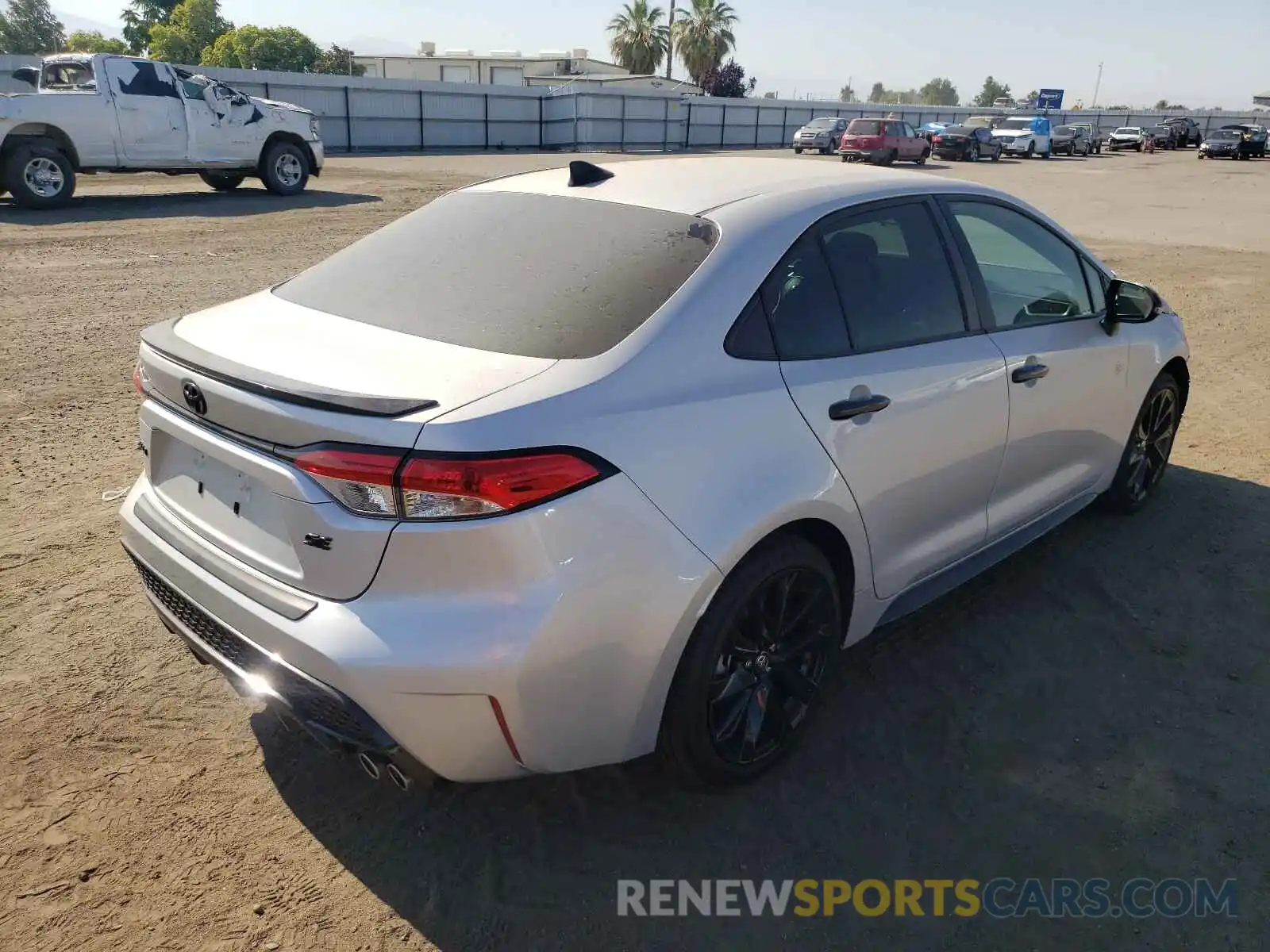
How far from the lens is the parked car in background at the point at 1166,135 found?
56.5 m

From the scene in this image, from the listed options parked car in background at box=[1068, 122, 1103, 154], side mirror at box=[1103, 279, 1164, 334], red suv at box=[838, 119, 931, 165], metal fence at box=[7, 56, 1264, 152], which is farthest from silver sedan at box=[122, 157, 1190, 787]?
parked car in background at box=[1068, 122, 1103, 154]

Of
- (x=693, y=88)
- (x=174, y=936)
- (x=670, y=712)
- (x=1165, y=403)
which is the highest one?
(x=693, y=88)

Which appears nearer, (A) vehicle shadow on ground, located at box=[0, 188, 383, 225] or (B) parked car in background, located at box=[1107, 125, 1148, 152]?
(A) vehicle shadow on ground, located at box=[0, 188, 383, 225]

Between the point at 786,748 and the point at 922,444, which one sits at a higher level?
the point at 922,444

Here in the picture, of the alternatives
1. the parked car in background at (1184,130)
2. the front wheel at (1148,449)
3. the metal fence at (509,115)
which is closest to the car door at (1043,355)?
the front wheel at (1148,449)

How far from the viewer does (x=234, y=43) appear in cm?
8388

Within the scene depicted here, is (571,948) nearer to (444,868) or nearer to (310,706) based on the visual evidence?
(444,868)

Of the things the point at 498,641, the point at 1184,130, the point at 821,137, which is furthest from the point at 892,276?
the point at 1184,130

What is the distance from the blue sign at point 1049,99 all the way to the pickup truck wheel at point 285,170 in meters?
74.5

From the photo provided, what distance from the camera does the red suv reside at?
1309 inches

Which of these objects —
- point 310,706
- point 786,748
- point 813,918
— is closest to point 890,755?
point 786,748

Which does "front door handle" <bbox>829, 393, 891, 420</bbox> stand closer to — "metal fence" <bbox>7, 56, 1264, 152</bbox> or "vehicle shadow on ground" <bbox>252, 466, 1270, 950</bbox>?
"vehicle shadow on ground" <bbox>252, 466, 1270, 950</bbox>

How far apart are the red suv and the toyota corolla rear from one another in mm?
33031

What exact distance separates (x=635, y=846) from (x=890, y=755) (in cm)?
89
